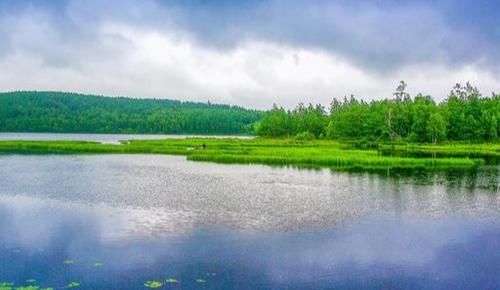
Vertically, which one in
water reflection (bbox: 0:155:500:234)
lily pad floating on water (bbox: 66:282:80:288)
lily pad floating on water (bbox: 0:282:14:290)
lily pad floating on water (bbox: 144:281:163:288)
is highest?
water reflection (bbox: 0:155:500:234)

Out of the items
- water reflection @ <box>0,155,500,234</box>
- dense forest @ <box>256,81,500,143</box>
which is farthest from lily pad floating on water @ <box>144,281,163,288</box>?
dense forest @ <box>256,81,500,143</box>

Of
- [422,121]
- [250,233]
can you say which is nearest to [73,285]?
[250,233]

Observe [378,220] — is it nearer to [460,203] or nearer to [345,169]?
[460,203]

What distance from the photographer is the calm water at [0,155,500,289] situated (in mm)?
21406

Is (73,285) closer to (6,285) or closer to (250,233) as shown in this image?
(6,285)

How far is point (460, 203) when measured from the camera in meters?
39.8

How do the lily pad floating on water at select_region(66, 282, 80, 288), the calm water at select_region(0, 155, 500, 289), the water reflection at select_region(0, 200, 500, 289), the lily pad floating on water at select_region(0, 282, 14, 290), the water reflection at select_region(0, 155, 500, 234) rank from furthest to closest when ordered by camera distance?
the water reflection at select_region(0, 155, 500, 234), the calm water at select_region(0, 155, 500, 289), the water reflection at select_region(0, 200, 500, 289), the lily pad floating on water at select_region(66, 282, 80, 288), the lily pad floating on water at select_region(0, 282, 14, 290)

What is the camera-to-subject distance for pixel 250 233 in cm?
2855

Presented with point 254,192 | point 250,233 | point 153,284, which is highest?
point 254,192

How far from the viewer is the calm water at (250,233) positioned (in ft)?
70.2

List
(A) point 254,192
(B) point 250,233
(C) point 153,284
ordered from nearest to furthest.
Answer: (C) point 153,284 → (B) point 250,233 → (A) point 254,192

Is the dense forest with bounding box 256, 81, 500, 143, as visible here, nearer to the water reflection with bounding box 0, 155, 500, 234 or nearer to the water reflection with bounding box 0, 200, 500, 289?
the water reflection with bounding box 0, 155, 500, 234

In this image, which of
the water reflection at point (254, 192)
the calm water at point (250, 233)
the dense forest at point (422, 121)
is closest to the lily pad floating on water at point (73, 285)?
the calm water at point (250, 233)

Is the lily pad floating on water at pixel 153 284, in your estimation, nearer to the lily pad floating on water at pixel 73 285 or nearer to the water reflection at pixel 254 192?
the lily pad floating on water at pixel 73 285
